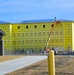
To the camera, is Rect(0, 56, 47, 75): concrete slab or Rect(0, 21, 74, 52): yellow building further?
Rect(0, 21, 74, 52): yellow building

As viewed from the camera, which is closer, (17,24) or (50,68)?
(50,68)

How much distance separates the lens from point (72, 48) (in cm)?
5747

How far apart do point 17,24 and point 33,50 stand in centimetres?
685

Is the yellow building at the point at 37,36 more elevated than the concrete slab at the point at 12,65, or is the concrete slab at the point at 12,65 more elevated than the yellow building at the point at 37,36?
the yellow building at the point at 37,36

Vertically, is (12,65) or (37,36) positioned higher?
(37,36)

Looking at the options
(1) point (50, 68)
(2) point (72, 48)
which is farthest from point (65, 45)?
(1) point (50, 68)

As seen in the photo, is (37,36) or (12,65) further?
(37,36)

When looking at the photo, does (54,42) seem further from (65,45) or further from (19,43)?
(19,43)

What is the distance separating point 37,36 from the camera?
5841 centimetres

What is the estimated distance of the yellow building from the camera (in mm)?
57625

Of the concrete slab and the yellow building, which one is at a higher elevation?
the yellow building

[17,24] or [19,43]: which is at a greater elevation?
[17,24]

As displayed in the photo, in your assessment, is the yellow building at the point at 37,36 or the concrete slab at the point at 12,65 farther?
the yellow building at the point at 37,36

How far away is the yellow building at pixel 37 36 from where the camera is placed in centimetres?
5762
